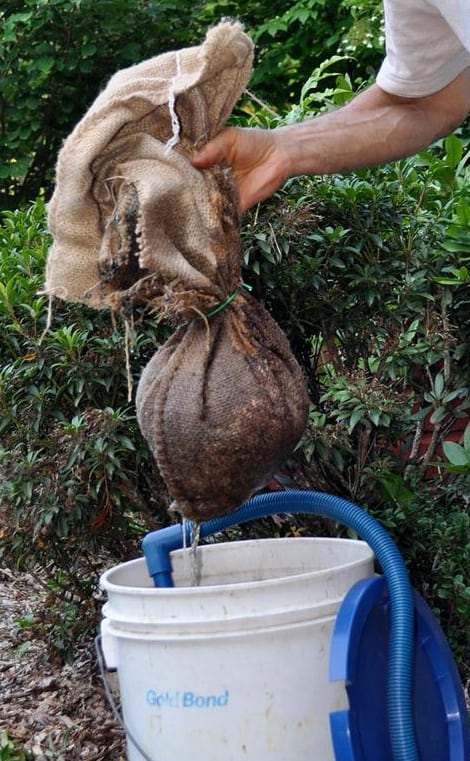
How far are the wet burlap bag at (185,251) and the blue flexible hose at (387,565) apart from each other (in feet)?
1.15

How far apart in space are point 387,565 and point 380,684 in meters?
0.24

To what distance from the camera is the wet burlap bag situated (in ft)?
6.04

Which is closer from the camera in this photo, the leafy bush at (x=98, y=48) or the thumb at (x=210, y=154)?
the thumb at (x=210, y=154)

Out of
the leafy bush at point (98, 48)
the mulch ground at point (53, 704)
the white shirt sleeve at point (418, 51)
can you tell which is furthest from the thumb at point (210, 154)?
the leafy bush at point (98, 48)

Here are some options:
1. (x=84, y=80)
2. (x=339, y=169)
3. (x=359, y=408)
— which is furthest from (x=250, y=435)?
(x=84, y=80)

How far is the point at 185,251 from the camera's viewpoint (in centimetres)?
189

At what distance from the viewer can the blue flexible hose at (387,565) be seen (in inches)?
79.1

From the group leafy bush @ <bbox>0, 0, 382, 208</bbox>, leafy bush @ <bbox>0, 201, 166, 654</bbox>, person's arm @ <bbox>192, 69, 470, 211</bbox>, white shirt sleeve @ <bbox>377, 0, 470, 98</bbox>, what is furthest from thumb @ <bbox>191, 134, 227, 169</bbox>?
leafy bush @ <bbox>0, 0, 382, 208</bbox>

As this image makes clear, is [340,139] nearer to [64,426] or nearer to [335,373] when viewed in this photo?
[335,373]

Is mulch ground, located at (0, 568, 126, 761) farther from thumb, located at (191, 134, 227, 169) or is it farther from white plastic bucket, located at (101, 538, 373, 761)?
thumb, located at (191, 134, 227, 169)

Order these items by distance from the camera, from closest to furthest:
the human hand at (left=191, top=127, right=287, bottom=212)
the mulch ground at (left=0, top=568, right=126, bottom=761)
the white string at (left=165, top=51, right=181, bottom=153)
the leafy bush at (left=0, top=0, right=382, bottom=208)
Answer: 1. the white string at (left=165, top=51, right=181, bottom=153)
2. the human hand at (left=191, top=127, right=287, bottom=212)
3. the mulch ground at (left=0, top=568, right=126, bottom=761)
4. the leafy bush at (left=0, top=0, right=382, bottom=208)

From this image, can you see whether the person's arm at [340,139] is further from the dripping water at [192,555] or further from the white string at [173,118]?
the dripping water at [192,555]

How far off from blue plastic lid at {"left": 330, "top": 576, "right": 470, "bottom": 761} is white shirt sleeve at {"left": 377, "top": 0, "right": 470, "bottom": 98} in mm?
1129

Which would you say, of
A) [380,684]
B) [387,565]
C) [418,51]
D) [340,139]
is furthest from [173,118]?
[380,684]
